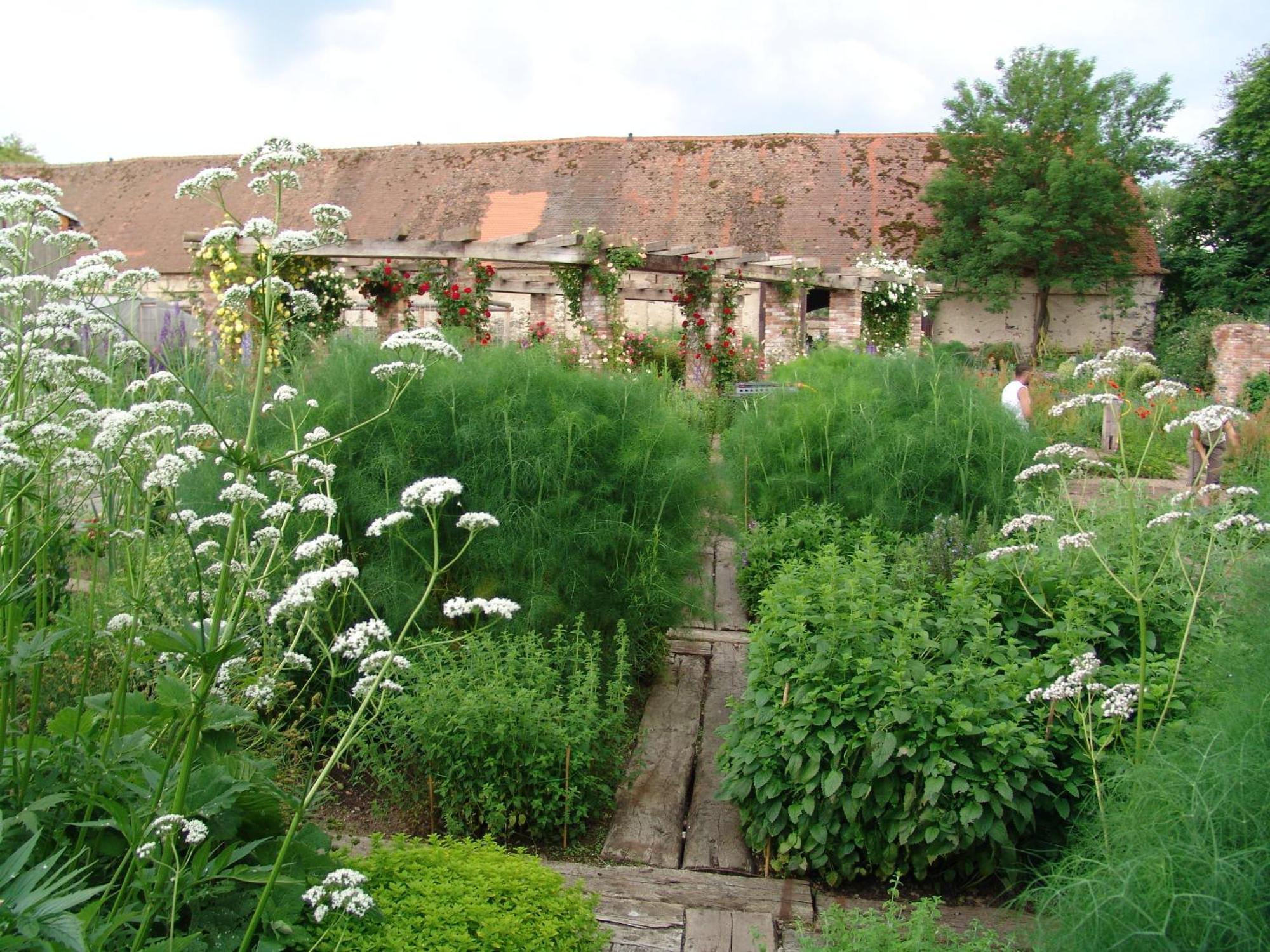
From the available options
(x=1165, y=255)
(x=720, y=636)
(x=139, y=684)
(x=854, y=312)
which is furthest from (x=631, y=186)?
(x=139, y=684)

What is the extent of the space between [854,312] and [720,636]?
1037 centimetres

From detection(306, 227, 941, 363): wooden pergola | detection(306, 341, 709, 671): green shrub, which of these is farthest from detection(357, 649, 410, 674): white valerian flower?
detection(306, 227, 941, 363): wooden pergola

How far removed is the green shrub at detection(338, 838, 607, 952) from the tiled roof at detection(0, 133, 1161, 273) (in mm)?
20438

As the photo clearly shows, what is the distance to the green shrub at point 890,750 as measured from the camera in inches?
147

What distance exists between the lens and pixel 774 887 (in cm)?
391

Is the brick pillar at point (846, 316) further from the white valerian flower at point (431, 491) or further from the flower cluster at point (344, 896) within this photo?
the flower cluster at point (344, 896)

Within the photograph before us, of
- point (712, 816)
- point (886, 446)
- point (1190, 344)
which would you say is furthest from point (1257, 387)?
point (712, 816)

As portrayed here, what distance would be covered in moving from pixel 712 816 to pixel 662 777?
15.0 inches

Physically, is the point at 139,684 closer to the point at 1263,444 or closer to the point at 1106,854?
the point at 1106,854

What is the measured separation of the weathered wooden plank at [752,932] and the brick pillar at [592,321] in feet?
30.5

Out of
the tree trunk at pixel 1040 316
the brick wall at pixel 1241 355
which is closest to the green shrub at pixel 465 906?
the brick wall at pixel 1241 355

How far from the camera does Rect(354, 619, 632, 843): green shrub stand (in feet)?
13.5

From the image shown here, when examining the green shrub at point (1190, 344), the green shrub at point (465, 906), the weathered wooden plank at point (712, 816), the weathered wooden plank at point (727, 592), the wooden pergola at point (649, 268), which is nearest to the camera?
the green shrub at point (465, 906)

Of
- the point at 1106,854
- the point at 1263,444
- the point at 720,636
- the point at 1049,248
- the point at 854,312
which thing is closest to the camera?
the point at 1106,854
